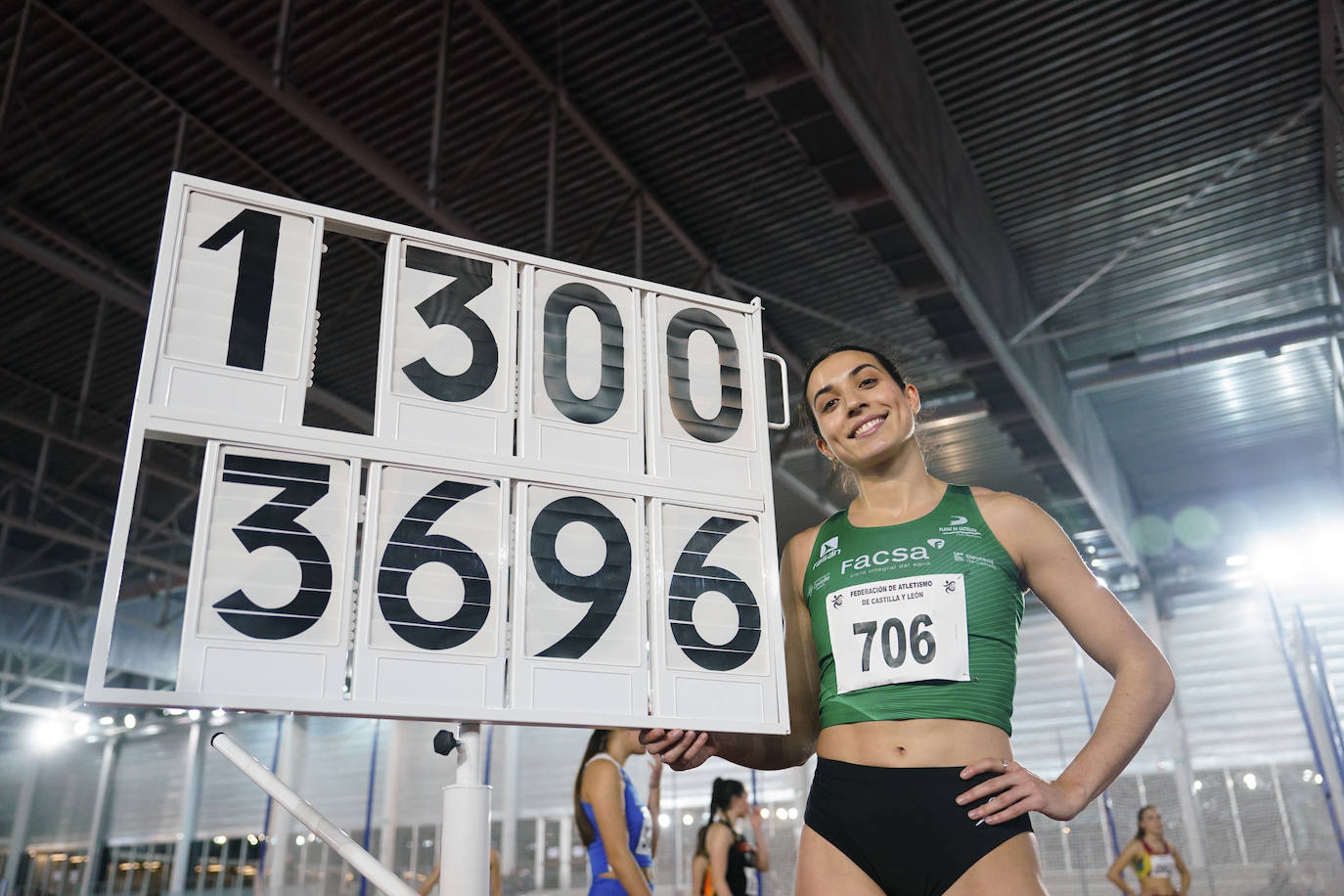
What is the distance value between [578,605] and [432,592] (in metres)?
0.25

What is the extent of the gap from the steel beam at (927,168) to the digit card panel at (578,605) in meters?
4.64

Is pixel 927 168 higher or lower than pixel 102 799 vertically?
higher

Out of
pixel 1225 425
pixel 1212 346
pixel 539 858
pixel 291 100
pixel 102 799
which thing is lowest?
pixel 539 858

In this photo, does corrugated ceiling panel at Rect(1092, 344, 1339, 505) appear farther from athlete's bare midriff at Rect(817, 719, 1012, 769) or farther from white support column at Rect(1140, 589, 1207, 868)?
athlete's bare midriff at Rect(817, 719, 1012, 769)

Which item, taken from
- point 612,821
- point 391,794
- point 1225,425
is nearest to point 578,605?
point 612,821

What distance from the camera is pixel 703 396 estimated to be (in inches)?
80.6

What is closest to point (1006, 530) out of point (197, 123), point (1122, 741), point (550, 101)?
point (1122, 741)

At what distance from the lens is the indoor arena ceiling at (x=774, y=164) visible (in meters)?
7.33

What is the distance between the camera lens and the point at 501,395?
6.11ft

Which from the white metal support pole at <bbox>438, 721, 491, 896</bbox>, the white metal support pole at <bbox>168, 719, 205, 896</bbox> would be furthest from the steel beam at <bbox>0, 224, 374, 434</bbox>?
the white metal support pole at <bbox>168, 719, 205, 896</bbox>

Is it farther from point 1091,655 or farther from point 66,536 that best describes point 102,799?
point 1091,655

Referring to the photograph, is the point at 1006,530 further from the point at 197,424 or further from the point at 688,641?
the point at 197,424

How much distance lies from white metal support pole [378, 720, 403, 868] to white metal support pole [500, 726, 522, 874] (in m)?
2.12

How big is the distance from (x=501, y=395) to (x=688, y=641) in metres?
0.56
